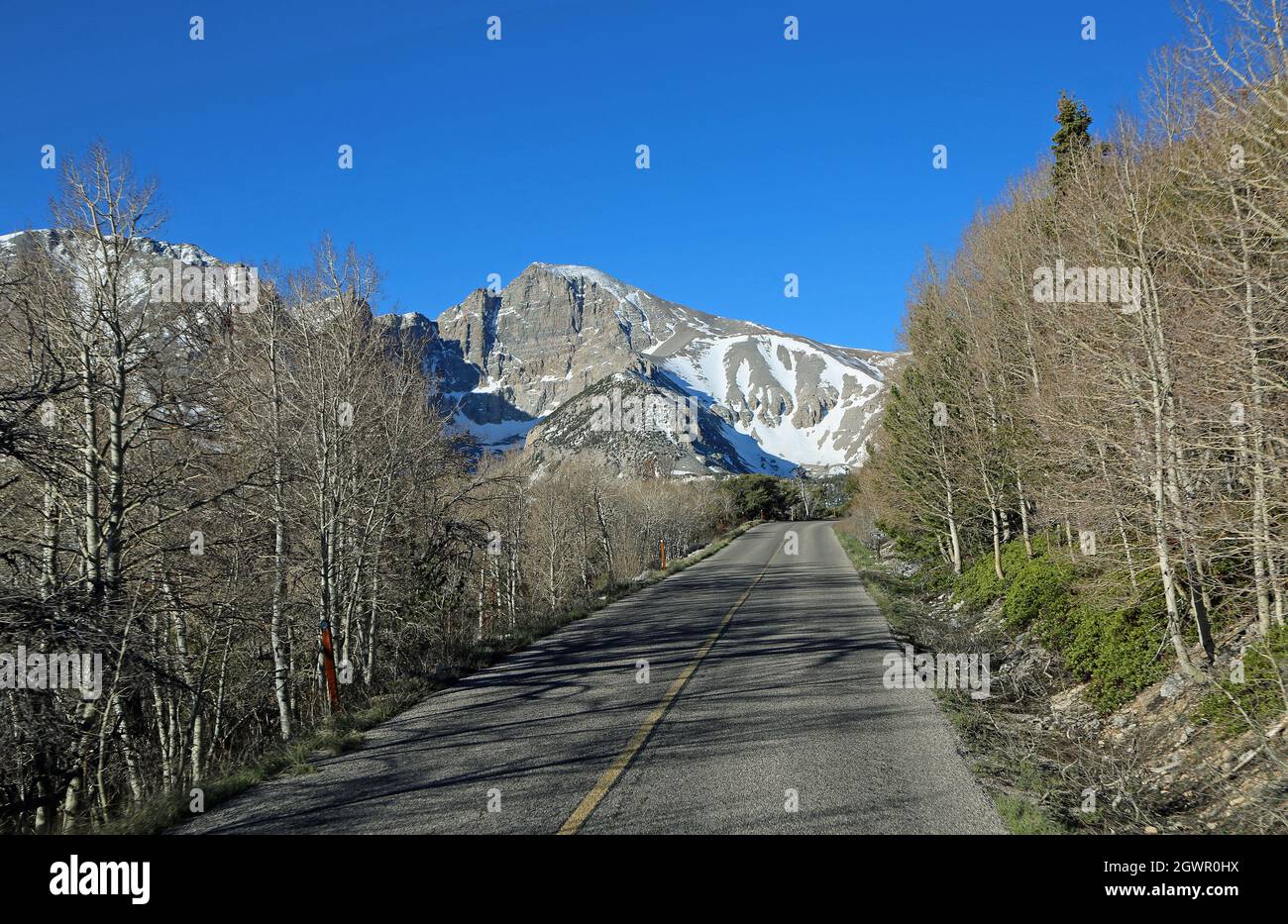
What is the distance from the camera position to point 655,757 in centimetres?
702

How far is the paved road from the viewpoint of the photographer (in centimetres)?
552

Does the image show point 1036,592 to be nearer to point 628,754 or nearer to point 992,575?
point 992,575

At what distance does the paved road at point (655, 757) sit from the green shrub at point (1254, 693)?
2.47 metres

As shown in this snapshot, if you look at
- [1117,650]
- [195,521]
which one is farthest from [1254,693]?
[195,521]

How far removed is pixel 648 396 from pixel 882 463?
528ft

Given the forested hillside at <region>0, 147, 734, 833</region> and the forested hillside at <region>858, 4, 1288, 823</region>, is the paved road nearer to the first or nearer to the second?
the forested hillside at <region>0, 147, 734, 833</region>

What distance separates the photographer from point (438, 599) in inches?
785

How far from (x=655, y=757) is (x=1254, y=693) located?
Result: 5.76m

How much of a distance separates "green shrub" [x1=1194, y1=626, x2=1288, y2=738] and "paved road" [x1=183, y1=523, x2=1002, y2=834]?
8.09ft

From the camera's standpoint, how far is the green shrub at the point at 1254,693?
676cm

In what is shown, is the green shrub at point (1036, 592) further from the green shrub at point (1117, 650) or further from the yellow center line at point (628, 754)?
the yellow center line at point (628, 754)

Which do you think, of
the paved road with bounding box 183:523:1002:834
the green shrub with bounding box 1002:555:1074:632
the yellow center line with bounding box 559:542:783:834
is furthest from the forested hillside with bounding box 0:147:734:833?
the green shrub with bounding box 1002:555:1074:632
